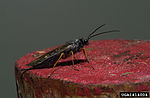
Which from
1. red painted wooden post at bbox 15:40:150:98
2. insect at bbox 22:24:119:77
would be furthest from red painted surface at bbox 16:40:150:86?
insect at bbox 22:24:119:77

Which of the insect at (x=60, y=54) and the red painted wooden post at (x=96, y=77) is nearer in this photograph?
the red painted wooden post at (x=96, y=77)

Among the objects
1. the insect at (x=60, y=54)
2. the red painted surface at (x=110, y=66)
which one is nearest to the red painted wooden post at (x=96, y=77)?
the red painted surface at (x=110, y=66)

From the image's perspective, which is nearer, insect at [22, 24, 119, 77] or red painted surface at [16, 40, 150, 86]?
red painted surface at [16, 40, 150, 86]

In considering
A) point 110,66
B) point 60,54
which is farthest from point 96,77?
point 60,54

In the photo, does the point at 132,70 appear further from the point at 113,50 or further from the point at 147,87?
the point at 113,50

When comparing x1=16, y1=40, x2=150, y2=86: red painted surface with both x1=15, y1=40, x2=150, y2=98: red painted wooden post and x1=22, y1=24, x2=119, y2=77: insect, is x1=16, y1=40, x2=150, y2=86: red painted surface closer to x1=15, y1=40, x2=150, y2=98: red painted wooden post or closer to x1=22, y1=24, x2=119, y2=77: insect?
x1=15, y1=40, x2=150, y2=98: red painted wooden post

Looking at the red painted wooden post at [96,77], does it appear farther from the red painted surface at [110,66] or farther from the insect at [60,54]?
the insect at [60,54]

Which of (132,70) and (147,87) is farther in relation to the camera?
(132,70)

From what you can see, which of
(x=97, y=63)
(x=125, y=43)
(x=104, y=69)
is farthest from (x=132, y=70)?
(x=125, y=43)

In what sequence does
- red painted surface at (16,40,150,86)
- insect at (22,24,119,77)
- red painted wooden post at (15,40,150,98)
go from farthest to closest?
insect at (22,24,119,77) → red painted surface at (16,40,150,86) → red painted wooden post at (15,40,150,98)
